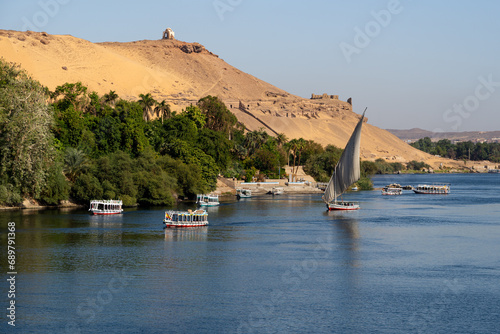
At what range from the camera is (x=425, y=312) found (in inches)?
1121

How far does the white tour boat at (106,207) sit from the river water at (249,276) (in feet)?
5.54

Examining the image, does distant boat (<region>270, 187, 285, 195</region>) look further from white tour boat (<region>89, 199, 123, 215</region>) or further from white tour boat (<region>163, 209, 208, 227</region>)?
white tour boat (<region>163, 209, 208, 227</region>)

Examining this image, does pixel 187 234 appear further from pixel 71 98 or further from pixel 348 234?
pixel 71 98

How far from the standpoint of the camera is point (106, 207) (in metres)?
62.2

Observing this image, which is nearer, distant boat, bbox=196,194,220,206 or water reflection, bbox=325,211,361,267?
water reflection, bbox=325,211,361,267

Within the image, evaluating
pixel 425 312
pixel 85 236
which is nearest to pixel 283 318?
pixel 425 312

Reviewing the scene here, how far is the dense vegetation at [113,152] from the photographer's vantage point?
56.4m

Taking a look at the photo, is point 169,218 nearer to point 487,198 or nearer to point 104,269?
point 104,269

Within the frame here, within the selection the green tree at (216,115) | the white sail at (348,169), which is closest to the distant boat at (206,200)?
the white sail at (348,169)

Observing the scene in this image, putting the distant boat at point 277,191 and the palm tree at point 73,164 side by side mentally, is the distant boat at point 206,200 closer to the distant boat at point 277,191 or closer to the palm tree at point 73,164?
the palm tree at point 73,164

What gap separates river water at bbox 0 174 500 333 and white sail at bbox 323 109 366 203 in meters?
9.16

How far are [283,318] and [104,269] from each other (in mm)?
12222

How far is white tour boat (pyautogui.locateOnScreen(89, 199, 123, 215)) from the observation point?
5978 cm

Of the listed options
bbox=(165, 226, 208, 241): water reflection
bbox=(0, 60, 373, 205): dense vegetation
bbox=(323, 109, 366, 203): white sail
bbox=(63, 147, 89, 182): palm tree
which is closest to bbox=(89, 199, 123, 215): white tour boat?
bbox=(0, 60, 373, 205): dense vegetation
